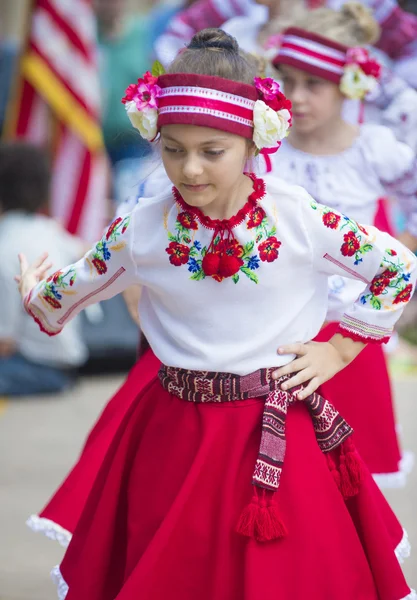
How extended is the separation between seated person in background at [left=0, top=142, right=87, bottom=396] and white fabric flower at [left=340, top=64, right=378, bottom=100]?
8.50 feet

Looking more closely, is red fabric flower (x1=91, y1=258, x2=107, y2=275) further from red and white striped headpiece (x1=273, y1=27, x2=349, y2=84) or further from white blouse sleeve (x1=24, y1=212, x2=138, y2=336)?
red and white striped headpiece (x1=273, y1=27, x2=349, y2=84)

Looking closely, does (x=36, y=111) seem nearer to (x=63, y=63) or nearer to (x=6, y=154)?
(x=63, y=63)

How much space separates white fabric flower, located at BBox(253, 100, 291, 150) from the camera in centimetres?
228

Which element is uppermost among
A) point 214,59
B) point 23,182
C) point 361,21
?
point 361,21

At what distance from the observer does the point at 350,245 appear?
7.74 ft

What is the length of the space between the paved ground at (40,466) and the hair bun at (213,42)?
195 centimetres

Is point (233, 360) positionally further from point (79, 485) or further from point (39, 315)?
point (79, 485)

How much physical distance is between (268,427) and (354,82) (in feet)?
4.92

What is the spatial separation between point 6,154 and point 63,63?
65.2 inches

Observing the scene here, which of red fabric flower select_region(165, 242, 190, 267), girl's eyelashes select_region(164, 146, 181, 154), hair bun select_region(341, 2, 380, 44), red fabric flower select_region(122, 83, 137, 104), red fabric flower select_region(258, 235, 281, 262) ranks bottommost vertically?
red fabric flower select_region(165, 242, 190, 267)

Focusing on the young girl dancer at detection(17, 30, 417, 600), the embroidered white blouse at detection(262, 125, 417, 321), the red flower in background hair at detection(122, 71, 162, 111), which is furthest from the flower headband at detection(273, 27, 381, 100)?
the red flower in background hair at detection(122, 71, 162, 111)

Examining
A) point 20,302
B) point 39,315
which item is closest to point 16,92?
point 20,302

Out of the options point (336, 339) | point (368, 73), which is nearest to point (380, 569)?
point (336, 339)

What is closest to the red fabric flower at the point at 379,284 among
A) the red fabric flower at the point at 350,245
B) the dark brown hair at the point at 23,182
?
the red fabric flower at the point at 350,245
